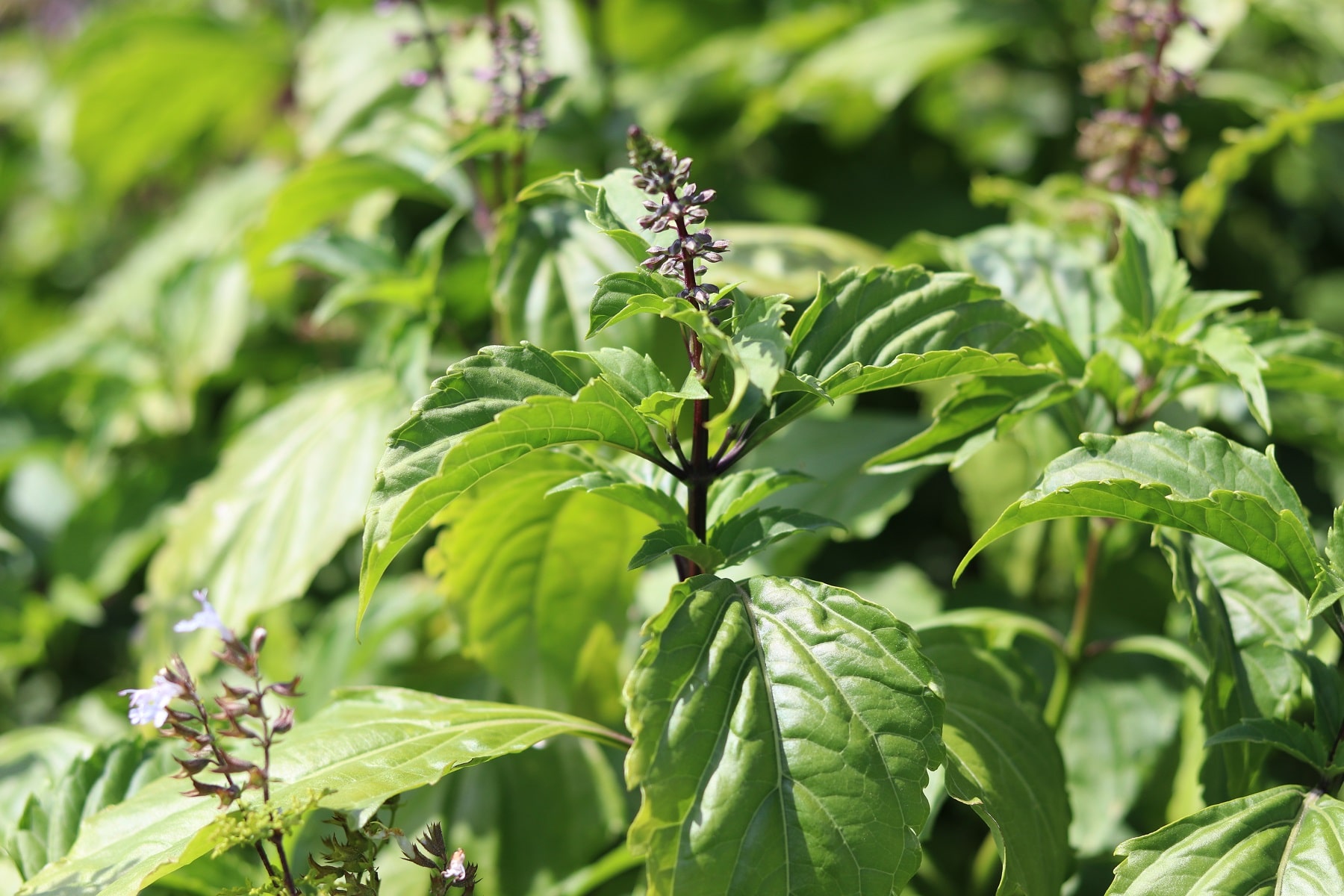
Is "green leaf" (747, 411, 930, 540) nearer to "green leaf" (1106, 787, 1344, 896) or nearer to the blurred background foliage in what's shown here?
the blurred background foliage

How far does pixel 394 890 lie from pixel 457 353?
0.98 m

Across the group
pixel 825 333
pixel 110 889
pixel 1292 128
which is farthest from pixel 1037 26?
pixel 110 889

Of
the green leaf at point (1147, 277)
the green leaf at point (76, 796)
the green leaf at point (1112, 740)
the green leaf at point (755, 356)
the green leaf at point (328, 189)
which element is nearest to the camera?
the green leaf at point (755, 356)

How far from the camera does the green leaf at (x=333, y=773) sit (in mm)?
1061

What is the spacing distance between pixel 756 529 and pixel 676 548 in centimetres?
11

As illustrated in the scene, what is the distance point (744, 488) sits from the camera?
4.11 feet

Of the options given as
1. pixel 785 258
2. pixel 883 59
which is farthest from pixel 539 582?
pixel 883 59

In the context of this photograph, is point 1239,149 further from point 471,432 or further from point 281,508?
point 281,508

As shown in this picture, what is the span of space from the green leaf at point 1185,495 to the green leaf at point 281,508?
103cm

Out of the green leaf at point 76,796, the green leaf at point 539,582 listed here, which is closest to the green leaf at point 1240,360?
the green leaf at point 539,582

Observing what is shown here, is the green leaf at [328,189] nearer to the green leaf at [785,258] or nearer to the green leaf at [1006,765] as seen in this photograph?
the green leaf at [785,258]

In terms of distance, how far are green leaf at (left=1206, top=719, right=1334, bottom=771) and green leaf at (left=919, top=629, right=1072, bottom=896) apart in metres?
0.19

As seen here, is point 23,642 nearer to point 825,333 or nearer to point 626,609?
point 626,609

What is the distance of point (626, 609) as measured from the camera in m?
1.58
